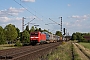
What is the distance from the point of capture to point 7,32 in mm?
94750

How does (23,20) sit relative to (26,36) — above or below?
above

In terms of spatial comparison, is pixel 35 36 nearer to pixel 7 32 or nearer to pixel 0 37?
pixel 0 37

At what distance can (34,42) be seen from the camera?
203ft

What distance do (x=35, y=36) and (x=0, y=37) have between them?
13195 millimetres

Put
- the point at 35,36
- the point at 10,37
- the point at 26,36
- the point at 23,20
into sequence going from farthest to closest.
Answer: the point at 10,37
the point at 26,36
the point at 23,20
the point at 35,36

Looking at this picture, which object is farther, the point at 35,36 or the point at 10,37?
the point at 10,37

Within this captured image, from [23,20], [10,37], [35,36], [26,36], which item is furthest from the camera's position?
[10,37]

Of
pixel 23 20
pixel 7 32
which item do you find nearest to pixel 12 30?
pixel 7 32

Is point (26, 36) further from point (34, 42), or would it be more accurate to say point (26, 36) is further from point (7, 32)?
point (7, 32)

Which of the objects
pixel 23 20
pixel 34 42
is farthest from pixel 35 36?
pixel 23 20

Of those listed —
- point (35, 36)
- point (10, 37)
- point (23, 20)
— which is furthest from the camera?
point (10, 37)

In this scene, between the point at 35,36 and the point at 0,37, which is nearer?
the point at 35,36

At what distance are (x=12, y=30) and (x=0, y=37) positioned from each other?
27.0 meters

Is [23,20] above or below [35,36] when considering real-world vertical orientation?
above
